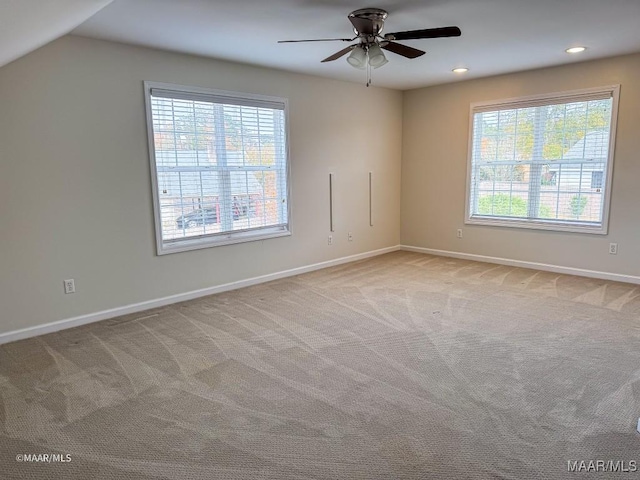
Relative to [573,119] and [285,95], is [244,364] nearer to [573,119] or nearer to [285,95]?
[285,95]

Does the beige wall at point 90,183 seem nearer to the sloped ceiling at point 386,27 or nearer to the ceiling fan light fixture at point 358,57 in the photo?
the sloped ceiling at point 386,27

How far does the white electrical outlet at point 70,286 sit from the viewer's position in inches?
137

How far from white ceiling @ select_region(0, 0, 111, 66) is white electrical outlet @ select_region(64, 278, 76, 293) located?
170 centimetres

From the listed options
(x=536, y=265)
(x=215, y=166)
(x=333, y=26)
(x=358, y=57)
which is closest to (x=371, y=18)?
(x=358, y=57)

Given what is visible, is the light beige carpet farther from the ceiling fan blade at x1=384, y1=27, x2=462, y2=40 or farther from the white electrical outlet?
the ceiling fan blade at x1=384, y1=27, x2=462, y2=40

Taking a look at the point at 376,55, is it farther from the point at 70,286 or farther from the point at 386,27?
the point at 70,286

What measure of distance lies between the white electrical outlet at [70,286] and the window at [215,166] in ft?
2.56

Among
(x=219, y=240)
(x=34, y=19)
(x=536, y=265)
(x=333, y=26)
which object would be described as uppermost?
(x=333, y=26)

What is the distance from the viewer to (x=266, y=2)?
2748 millimetres

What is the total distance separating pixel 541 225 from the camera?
204 inches

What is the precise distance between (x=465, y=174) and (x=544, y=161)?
40.0 inches

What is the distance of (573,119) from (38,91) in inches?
213

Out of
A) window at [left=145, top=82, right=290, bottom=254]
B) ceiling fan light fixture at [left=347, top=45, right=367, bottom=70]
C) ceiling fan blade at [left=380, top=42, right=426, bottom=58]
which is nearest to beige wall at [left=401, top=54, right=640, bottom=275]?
window at [left=145, top=82, right=290, bottom=254]

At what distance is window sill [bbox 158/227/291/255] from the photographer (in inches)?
161
